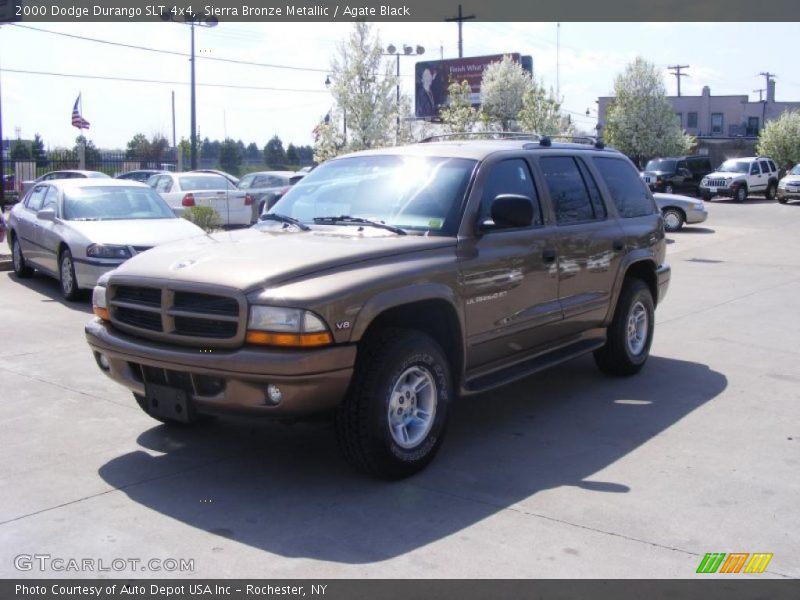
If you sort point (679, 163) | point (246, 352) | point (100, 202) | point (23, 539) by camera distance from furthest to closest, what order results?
point (679, 163) → point (100, 202) → point (246, 352) → point (23, 539)

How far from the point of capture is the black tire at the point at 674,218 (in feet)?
75.4

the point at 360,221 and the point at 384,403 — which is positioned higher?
the point at 360,221

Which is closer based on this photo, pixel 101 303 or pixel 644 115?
pixel 101 303

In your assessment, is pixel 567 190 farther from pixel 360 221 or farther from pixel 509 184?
pixel 360 221

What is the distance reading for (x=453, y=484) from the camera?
5.03 metres

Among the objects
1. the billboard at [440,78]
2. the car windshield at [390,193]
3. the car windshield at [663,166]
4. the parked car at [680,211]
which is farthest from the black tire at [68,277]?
the billboard at [440,78]

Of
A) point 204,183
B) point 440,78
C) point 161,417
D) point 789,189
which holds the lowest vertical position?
point 161,417

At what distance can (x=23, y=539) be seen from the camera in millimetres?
4246

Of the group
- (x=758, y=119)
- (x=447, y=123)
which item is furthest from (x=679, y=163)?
(x=758, y=119)

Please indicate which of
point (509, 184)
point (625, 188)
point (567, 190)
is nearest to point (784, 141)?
point (625, 188)

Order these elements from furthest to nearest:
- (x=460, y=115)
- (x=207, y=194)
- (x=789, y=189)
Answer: (x=789, y=189)
(x=460, y=115)
(x=207, y=194)

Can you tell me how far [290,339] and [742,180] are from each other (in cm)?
3814

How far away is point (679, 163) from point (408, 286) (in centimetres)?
3588
